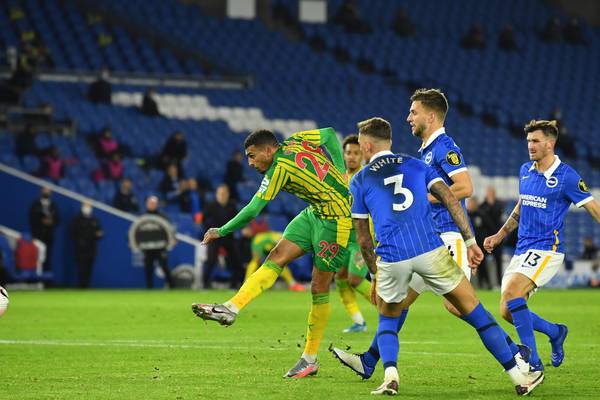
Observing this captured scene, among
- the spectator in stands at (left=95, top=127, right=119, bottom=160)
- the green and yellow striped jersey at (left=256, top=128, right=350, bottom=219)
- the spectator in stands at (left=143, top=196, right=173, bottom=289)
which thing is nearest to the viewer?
the green and yellow striped jersey at (left=256, top=128, right=350, bottom=219)

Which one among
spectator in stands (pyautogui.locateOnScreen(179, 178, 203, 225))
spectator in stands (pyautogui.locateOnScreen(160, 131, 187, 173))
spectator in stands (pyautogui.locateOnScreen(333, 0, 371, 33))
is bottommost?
spectator in stands (pyautogui.locateOnScreen(179, 178, 203, 225))

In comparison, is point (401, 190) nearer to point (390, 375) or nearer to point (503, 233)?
point (390, 375)

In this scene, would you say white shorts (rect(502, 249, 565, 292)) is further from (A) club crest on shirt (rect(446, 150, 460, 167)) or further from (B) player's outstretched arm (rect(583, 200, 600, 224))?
(A) club crest on shirt (rect(446, 150, 460, 167))

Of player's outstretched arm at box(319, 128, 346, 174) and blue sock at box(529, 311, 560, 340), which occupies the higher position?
player's outstretched arm at box(319, 128, 346, 174)

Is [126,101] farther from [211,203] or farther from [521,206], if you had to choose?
[521,206]

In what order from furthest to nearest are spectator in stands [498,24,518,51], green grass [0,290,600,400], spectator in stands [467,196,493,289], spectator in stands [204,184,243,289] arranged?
spectator in stands [498,24,518,51] → spectator in stands [467,196,493,289] → spectator in stands [204,184,243,289] → green grass [0,290,600,400]

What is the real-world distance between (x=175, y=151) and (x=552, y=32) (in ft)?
62.7

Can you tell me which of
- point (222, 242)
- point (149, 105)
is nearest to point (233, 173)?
point (222, 242)

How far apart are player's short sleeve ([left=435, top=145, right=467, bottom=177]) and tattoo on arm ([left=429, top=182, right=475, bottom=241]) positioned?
0.79m

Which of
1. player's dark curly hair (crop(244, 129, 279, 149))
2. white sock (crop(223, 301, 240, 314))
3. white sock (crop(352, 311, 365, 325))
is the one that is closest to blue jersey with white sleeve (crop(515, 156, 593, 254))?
player's dark curly hair (crop(244, 129, 279, 149))

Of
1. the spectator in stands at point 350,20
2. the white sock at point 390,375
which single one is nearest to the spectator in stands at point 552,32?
the spectator in stands at point 350,20

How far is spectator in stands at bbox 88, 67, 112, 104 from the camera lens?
3009cm

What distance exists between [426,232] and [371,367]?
1531 mm

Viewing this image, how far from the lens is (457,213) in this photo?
830 cm
